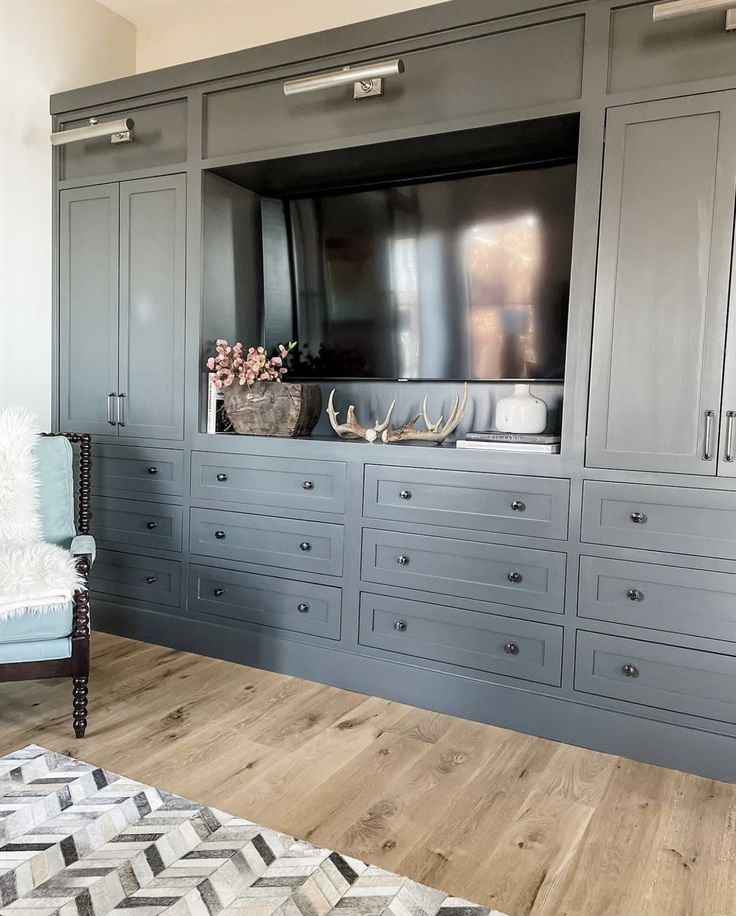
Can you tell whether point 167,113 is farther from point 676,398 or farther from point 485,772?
point 485,772

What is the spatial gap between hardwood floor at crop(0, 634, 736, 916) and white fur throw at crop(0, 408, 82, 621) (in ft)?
1.56

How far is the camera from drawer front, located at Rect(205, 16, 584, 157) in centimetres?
240

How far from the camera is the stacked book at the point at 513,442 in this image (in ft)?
8.36

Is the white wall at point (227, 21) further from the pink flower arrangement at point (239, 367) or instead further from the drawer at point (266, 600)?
the drawer at point (266, 600)

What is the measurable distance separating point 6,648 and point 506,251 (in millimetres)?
2293

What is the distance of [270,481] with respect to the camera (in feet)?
9.83

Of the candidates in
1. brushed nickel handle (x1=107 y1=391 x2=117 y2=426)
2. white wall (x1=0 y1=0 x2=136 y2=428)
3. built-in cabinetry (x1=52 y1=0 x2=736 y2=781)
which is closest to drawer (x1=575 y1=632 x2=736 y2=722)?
built-in cabinetry (x1=52 y1=0 x2=736 y2=781)

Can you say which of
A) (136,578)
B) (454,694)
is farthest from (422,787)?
(136,578)

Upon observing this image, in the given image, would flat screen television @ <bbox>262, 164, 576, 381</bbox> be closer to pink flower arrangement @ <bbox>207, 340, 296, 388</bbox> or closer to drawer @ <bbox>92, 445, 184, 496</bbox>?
pink flower arrangement @ <bbox>207, 340, 296, 388</bbox>

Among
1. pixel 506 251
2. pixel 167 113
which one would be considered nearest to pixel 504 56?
pixel 506 251

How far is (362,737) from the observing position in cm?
245

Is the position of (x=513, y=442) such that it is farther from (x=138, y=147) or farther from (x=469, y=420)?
(x=138, y=147)

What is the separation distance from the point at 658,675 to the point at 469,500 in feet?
2.73

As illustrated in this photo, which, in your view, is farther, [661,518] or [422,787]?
[661,518]
